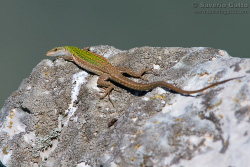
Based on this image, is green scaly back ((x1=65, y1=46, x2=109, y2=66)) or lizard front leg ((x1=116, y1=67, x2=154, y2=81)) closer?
lizard front leg ((x1=116, y1=67, x2=154, y2=81))

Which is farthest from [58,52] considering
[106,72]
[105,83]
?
[105,83]

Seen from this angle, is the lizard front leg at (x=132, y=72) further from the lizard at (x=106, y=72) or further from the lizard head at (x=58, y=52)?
the lizard head at (x=58, y=52)

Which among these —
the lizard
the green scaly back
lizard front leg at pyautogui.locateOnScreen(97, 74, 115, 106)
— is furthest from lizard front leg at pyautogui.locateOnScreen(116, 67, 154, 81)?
the green scaly back

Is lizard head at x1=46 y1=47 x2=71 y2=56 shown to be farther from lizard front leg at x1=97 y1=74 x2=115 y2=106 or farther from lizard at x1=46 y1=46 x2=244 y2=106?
lizard front leg at x1=97 y1=74 x2=115 y2=106

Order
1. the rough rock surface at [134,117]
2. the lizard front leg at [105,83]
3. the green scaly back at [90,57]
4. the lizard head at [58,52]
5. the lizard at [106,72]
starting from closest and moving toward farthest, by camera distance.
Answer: the rough rock surface at [134,117]
the lizard at [106,72]
the lizard front leg at [105,83]
the green scaly back at [90,57]
the lizard head at [58,52]

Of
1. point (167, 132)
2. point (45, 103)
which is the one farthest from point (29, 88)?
point (167, 132)

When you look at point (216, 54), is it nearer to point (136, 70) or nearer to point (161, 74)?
point (161, 74)

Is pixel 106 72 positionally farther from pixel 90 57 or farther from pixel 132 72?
pixel 90 57

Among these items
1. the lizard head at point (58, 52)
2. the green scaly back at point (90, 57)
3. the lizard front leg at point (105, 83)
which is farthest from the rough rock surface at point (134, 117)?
the lizard head at point (58, 52)
